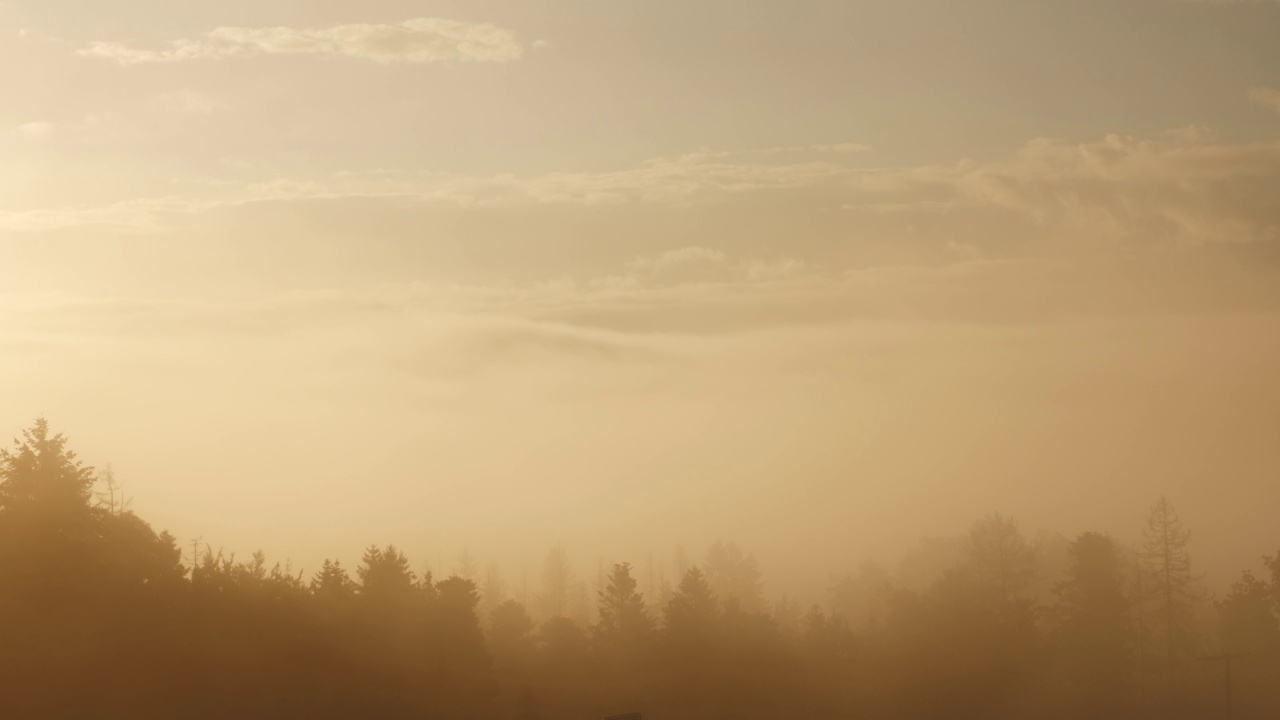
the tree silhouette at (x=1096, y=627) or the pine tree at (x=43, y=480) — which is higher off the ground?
the pine tree at (x=43, y=480)

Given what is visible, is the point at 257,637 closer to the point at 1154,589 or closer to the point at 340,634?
the point at 340,634

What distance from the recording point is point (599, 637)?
110m

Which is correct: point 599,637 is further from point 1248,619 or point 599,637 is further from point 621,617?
point 1248,619

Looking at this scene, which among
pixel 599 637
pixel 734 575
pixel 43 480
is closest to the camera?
pixel 43 480

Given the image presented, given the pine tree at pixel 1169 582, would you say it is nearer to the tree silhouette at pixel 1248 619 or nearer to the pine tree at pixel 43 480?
the tree silhouette at pixel 1248 619

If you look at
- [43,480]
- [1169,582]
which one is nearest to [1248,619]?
[1169,582]

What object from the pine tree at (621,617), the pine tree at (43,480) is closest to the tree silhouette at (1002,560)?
the pine tree at (621,617)

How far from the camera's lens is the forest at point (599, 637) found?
2329 inches

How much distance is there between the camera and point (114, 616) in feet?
195

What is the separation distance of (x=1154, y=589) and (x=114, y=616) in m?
95.4

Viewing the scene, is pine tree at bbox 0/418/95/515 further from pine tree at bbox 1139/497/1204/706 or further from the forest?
pine tree at bbox 1139/497/1204/706

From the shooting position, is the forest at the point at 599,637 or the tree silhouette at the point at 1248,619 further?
the tree silhouette at the point at 1248,619

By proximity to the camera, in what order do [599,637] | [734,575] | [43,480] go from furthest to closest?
1. [734,575]
2. [599,637]
3. [43,480]

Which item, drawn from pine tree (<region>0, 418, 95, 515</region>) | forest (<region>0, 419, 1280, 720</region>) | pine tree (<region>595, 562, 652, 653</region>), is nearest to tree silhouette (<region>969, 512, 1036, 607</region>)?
forest (<region>0, 419, 1280, 720</region>)
